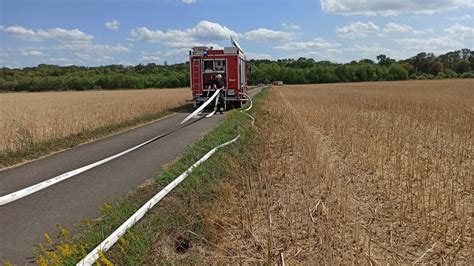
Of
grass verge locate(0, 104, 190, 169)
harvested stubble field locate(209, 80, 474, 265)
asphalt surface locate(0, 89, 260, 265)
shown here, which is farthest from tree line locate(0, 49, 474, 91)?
harvested stubble field locate(209, 80, 474, 265)

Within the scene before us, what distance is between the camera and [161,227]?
5023 mm

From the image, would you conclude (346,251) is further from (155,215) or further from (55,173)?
(55,173)

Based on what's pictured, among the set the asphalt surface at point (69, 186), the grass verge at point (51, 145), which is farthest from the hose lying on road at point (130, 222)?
the grass verge at point (51, 145)

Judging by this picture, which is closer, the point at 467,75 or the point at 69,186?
the point at 69,186

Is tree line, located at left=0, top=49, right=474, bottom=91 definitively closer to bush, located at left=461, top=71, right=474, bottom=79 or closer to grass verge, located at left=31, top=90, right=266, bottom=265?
bush, located at left=461, top=71, right=474, bottom=79

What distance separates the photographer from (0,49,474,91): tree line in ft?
339

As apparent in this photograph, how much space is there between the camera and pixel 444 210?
5242mm

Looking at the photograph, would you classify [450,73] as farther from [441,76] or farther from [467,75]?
[467,75]

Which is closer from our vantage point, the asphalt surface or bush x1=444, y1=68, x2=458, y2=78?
the asphalt surface

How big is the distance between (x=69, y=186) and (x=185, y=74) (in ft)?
318

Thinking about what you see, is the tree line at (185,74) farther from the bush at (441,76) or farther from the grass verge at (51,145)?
the grass verge at (51,145)

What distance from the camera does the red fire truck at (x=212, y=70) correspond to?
67.4ft

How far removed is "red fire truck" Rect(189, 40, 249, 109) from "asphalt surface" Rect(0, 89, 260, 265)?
897 cm

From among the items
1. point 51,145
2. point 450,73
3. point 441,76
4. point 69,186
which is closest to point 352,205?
point 69,186
